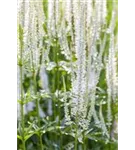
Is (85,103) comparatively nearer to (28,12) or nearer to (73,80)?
(73,80)

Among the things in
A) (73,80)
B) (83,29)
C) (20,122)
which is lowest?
(20,122)

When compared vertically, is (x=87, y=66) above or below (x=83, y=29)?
below

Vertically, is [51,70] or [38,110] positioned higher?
[51,70]
